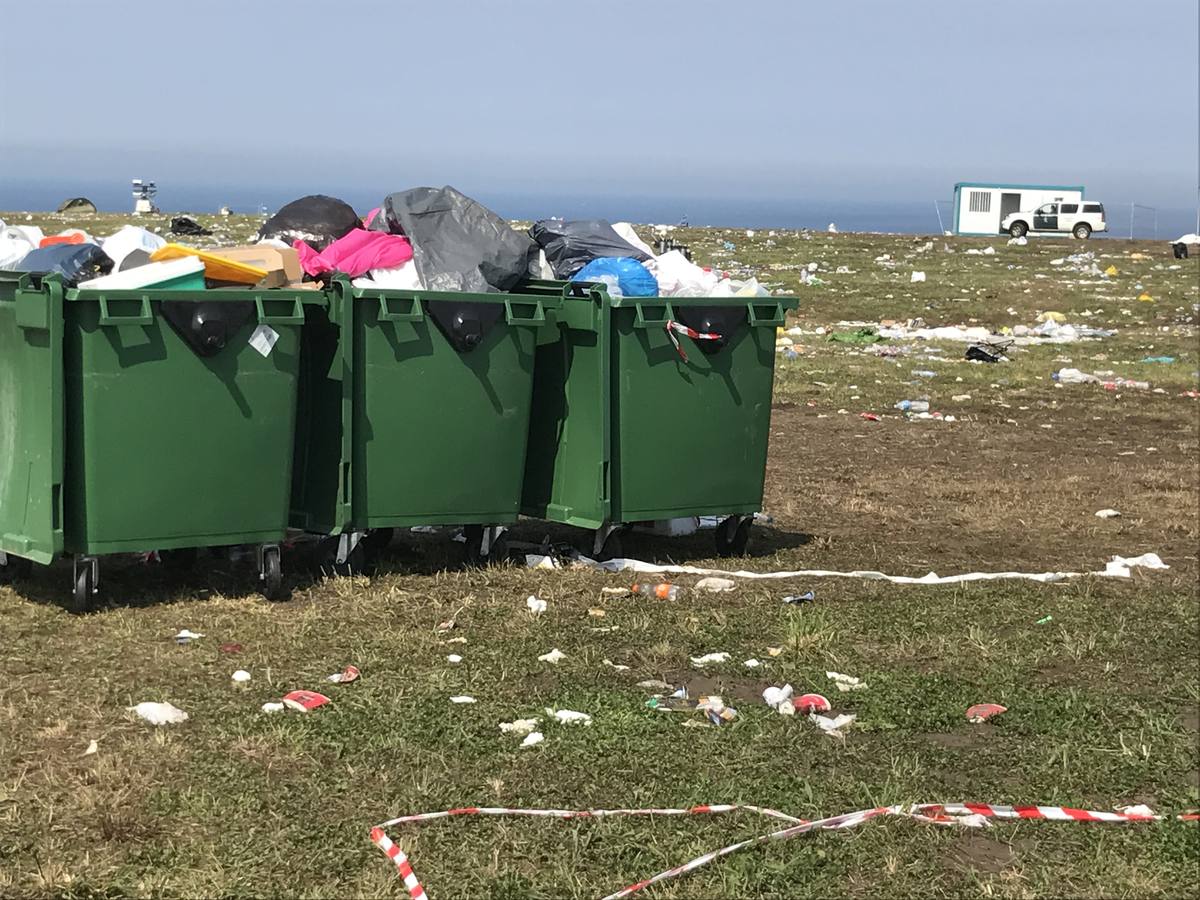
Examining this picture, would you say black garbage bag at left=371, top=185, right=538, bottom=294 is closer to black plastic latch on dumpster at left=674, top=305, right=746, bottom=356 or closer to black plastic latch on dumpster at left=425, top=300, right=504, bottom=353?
black plastic latch on dumpster at left=425, top=300, right=504, bottom=353

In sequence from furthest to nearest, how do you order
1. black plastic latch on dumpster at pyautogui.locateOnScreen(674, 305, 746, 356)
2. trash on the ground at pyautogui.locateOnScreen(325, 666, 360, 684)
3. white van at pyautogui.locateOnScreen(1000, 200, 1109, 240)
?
white van at pyautogui.locateOnScreen(1000, 200, 1109, 240) → black plastic latch on dumpster at pyautogui.locateOnScreen(674, 305, 746, 356) → trash on the ground at pyautogui.locateOnScreen(325, 666, 360, 684)

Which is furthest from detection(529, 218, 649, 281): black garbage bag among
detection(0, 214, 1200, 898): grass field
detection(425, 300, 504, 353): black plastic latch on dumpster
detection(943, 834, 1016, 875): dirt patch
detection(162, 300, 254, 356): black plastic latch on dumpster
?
detection(943, 834, 1016, 875): dirt patch

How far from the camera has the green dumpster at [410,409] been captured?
645 cm

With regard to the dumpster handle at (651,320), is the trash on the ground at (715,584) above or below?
below

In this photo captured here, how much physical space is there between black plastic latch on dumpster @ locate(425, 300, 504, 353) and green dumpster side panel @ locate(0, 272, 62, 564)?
1.52 metres

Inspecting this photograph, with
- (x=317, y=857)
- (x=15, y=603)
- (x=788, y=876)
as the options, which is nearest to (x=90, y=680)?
(x=15, y=603)

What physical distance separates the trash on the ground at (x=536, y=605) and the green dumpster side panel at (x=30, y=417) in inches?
69.0

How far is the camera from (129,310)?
19.1ft

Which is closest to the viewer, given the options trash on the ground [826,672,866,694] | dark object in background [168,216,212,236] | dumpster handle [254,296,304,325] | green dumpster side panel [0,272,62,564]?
trash on the ground [826,672,866,694]

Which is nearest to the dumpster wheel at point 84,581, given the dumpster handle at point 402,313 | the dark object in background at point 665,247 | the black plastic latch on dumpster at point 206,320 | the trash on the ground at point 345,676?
the black plastic latch on dumpster at point 206,320

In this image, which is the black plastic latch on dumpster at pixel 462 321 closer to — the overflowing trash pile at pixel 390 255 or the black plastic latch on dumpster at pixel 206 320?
the overflowing trash pile at pixel 390 255

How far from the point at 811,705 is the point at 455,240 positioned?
2.87m

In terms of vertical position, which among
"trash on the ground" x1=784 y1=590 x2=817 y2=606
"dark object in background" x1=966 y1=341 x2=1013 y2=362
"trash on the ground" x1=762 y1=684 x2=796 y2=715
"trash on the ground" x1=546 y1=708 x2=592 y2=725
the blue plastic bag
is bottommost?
"dark object in background" x1=966 y1=341 x2=1013 y2=362

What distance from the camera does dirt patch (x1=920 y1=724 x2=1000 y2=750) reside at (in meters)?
4.79
